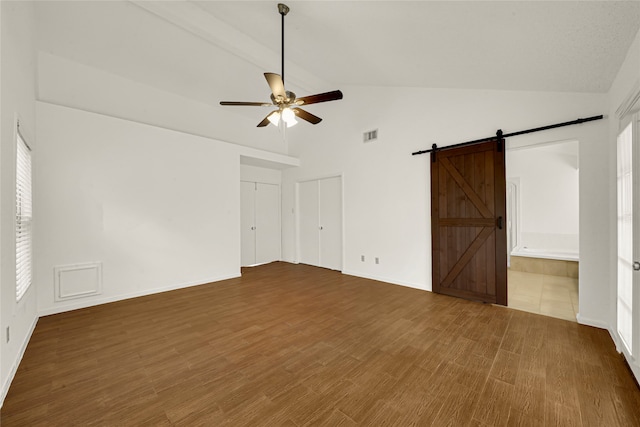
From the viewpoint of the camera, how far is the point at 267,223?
683 cm

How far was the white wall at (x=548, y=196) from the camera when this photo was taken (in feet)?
19.1

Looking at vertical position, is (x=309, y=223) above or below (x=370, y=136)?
below

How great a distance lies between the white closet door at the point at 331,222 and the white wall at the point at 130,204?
202cm

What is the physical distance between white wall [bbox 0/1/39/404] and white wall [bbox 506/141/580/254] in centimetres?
784

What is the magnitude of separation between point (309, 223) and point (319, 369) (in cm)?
454

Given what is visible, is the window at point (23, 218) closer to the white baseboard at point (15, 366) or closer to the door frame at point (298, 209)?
the white baseboard at point (15, 366)

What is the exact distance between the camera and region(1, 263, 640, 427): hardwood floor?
5.36 ft

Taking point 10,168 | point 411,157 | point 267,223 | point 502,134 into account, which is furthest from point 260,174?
point 502,134

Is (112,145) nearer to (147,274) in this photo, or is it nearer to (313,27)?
(147,274)

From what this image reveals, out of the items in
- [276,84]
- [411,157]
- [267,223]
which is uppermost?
[276,84]

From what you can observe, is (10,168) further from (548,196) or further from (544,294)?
(548,196)

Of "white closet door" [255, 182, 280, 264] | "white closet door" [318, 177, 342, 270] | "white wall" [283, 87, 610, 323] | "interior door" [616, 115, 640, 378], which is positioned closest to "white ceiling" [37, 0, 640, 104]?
"white wall" [283, 87, 610, 323]

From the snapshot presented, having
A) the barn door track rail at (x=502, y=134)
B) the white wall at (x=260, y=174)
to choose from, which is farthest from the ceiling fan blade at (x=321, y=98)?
the white wall at (x=260, y=174)

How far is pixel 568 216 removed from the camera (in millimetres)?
5863
